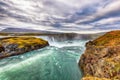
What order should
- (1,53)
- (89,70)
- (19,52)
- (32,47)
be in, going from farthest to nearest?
(32,47)
(19,52)
(1,53)
(89,70)

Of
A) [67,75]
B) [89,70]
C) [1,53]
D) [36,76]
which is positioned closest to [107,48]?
[89,70]

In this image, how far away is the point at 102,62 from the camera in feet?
107

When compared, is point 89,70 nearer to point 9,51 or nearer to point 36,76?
point 36,76

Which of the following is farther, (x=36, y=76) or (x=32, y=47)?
(x=32, y=47)

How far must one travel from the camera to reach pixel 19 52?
92438 mm

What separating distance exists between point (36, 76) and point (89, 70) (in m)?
14.0

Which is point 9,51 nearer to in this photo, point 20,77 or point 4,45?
point 4,45

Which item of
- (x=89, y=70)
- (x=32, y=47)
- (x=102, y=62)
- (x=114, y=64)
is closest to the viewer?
(x=114, y=64)

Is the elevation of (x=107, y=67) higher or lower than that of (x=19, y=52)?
higher

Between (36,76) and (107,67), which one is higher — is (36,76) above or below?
below

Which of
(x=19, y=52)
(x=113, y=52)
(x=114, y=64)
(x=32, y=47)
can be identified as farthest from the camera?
(x=32, y=47)

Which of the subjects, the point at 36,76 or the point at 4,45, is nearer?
the point at 36,76

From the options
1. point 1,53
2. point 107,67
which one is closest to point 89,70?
point 107,67

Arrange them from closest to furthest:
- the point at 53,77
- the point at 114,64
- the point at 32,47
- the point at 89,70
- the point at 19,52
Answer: the point at 114,64 < the point at 89,70 < the point at 53,77 < the point at 19,52 < the point at 32,47
